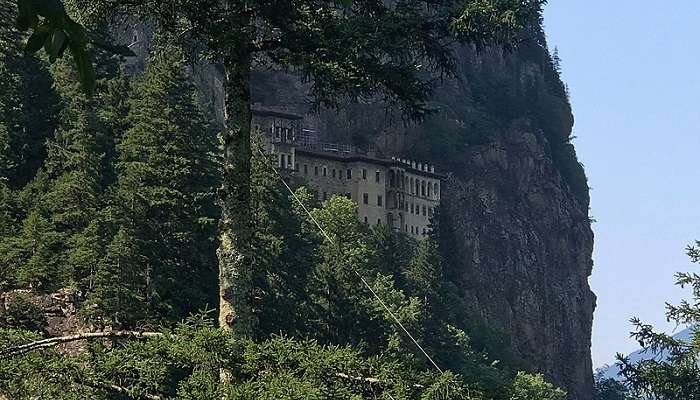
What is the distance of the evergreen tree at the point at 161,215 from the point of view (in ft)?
134

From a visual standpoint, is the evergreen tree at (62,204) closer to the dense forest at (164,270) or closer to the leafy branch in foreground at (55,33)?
the dense forest at (164,270)

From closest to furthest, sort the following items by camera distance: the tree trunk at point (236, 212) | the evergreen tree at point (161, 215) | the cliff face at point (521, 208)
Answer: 1. the tree trunk at point (236, 212)
2. the evergreen tree at point (161, 215)
3. the cliff face at point (521, 208)

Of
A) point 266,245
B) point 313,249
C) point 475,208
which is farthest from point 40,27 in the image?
point 475,208

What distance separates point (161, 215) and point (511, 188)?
11353cm

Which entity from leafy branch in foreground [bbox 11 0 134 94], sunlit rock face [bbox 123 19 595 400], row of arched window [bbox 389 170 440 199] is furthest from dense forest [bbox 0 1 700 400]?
sunlit rock face [bbox 123 19 595 400]

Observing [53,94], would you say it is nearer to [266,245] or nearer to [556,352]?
[266,245]

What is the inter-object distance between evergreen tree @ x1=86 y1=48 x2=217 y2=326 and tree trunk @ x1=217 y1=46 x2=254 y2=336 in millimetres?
28054

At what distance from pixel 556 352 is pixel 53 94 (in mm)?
104217

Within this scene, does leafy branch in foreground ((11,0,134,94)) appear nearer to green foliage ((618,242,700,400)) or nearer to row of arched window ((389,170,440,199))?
green foliage ((618,242,700,400))

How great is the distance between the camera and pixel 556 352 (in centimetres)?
15112

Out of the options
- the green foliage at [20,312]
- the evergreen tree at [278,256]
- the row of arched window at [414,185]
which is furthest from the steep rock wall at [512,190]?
the green foliage at [20,312]

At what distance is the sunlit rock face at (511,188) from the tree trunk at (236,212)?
12320 centimetres

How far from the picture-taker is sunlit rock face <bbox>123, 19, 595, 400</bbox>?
5719 inches

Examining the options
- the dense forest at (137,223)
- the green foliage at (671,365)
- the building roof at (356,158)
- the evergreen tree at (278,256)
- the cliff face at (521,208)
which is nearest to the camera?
the green foliage at (671,365)
